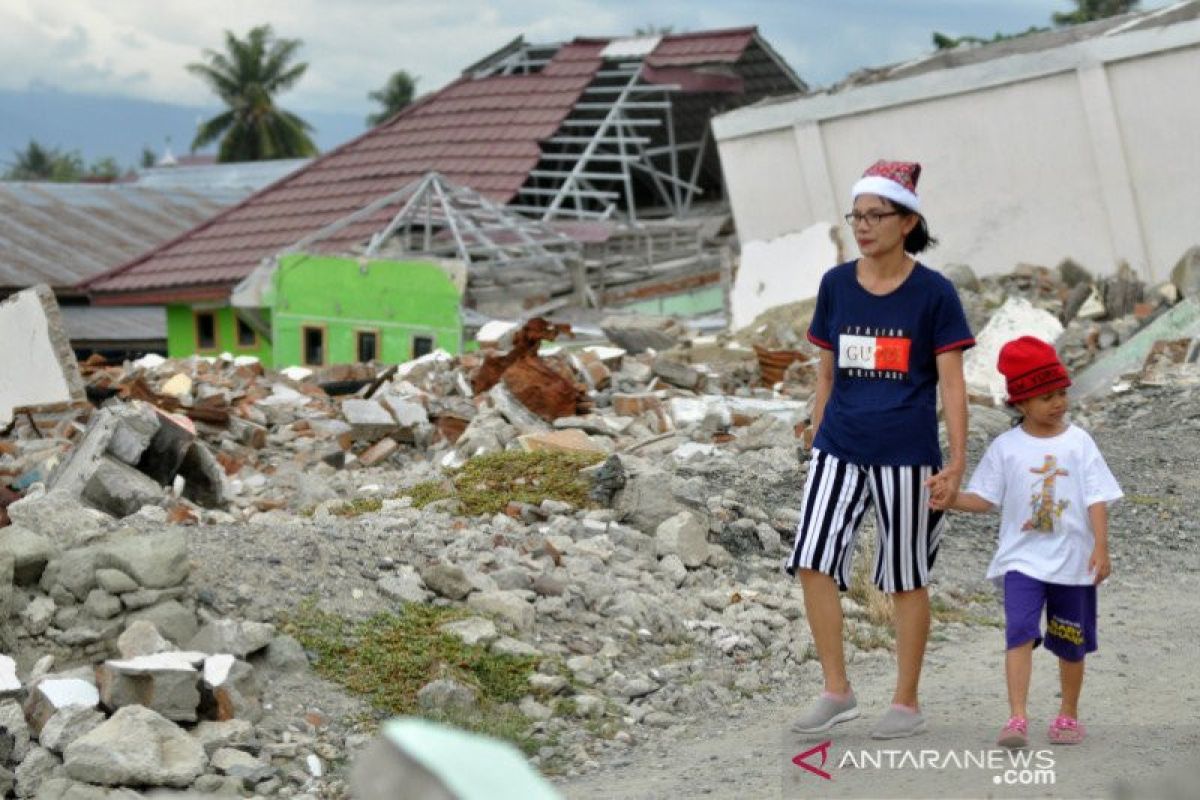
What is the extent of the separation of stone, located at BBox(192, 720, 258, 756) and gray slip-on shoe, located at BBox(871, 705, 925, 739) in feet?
7.09

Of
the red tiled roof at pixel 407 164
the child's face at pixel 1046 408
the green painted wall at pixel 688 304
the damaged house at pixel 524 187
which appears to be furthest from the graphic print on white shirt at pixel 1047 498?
the red tiled roof at pixel 407 164

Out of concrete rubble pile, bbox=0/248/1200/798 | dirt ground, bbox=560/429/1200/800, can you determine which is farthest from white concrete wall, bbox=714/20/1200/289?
dirt ground, bbox=560/429/1200/800

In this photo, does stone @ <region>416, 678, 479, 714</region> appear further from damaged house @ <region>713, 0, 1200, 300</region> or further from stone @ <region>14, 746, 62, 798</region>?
damaged house @ <region>713, 0, 1200, 300</region>

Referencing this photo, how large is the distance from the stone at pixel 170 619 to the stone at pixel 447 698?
0.93m

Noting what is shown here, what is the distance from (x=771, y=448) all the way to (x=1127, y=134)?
1037cm

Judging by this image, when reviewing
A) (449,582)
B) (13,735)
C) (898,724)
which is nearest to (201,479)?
(449,582)

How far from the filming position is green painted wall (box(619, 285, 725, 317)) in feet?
85.0

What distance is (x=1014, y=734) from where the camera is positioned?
232 inches

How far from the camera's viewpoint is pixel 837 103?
74.9 ft

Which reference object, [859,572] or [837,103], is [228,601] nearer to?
[859,572]

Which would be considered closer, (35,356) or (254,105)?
(35,356)

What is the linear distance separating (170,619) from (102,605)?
278mm

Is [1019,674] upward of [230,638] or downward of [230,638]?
downward

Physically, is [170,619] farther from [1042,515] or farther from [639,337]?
[639,337]
